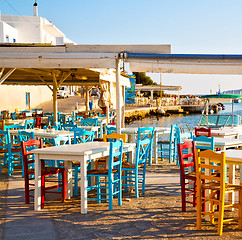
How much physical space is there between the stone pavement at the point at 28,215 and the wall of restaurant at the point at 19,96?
82.1 feet

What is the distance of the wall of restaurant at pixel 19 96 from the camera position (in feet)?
106

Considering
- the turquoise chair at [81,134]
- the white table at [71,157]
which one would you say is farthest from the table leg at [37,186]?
the turquoise chair at [81,134]

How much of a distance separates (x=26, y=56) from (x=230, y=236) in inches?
242

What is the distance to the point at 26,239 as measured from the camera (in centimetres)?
488

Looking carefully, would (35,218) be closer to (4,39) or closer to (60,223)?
(60,223)

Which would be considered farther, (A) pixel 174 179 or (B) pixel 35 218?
(A) pixel 174 179

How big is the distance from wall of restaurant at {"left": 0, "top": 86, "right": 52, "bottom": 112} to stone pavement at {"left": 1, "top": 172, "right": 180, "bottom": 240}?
25.0 metres

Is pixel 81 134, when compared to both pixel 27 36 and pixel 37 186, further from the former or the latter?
pixel 27 36

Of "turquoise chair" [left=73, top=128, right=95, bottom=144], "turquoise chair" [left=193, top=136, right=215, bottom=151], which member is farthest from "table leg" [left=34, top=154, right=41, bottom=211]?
"turquoise chair" [left=193, top=136, right=215, bottom=151]

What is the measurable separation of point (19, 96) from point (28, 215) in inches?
1195

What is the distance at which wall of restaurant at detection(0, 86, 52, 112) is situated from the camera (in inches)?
1275

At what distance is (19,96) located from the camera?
35.2 metres

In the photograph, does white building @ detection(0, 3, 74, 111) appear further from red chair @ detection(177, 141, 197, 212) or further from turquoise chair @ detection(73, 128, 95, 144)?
red chair @ detection(177, 141, 197, 212)

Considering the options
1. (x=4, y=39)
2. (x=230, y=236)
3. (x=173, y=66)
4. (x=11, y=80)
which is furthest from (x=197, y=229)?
(x=4, y=39)
